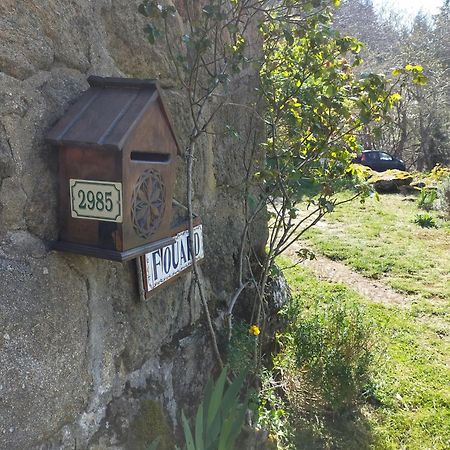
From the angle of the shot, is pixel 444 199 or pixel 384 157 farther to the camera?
pixel 384 157

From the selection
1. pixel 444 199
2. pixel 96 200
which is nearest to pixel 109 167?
pixel 96 200

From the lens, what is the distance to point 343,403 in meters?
2.72

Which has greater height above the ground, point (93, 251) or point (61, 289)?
point (93, 251)

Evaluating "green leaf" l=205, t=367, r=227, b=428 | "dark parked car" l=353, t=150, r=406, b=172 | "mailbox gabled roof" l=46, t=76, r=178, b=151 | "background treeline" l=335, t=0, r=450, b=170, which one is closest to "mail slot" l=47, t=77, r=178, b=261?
"mailbox gabled roof" l=46, t=76, r=178, b=151

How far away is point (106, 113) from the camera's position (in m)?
1.12

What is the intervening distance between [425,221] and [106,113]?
772 cm

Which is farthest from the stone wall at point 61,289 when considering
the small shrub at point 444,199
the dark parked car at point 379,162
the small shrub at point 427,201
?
the dark parked car at point 379,162

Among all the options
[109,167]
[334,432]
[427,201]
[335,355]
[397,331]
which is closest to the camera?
[109,167]

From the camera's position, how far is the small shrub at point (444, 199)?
863cm

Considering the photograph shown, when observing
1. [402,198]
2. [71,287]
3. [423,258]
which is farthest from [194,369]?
[402,198]

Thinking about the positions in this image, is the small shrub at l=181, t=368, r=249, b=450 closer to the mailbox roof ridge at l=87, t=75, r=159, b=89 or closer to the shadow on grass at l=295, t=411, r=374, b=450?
the mailbox roof ridge at l=87, t=75, r=159, b=89

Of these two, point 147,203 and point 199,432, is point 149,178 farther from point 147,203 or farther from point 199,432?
point 199,432

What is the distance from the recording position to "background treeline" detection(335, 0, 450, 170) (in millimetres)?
18984

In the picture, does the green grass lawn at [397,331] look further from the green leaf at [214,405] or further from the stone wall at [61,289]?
the stone wall at [61,289]
